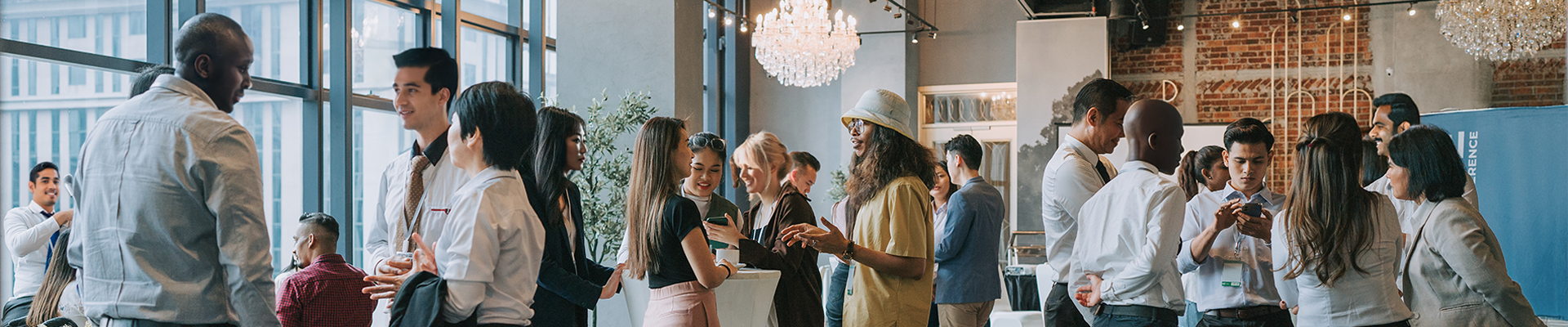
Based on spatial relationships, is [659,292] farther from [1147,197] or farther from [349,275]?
[1147,197]

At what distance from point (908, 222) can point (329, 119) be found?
15.5 ft

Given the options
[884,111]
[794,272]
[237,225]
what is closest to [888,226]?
[884,111]

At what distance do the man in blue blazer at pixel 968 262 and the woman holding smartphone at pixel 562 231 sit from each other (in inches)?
53.0

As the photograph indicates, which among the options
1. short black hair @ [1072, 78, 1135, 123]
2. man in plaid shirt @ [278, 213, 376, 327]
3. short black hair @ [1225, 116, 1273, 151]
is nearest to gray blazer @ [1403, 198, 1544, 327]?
short black hair @ [1225, 116, 1273, 151]

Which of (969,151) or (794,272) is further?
(969,151)

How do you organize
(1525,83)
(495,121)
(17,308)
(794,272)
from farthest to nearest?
(1525,83) → (17,308) → (794,272) → (495,121)

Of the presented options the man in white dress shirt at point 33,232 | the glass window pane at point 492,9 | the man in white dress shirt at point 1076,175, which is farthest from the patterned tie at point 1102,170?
the glass window pane at point 492,9

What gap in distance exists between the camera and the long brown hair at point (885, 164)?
2.91 m

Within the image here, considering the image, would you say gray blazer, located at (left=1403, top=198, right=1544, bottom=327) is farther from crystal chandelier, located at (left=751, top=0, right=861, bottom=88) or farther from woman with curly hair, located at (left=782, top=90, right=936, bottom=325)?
crystal chandelier, located at (left=751, top=0, right=861, bottom=88)

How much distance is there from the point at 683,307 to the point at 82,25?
380 cm

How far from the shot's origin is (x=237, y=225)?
6.70 ft

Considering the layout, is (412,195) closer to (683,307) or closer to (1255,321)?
(683,307)

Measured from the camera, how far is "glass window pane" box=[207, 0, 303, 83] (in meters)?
5.76

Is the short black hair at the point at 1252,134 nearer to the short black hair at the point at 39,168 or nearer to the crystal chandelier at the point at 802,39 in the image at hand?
the short black hair at the point at 39,168
